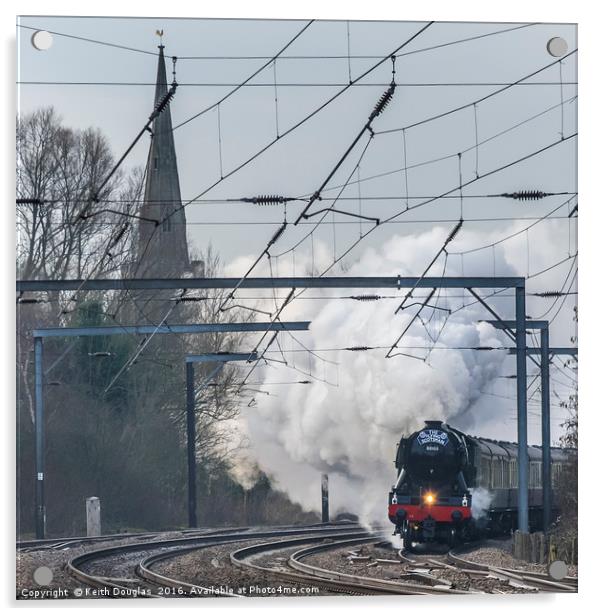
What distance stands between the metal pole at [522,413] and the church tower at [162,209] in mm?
4287

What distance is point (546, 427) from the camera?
18266mm

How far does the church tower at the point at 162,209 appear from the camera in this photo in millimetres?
15133

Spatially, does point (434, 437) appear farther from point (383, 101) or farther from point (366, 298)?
point (383, 101)

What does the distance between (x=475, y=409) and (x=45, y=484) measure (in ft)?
25.4

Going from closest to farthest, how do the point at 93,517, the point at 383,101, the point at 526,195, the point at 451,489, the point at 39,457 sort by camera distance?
the point at 383,101 < the point at 526,195 < the point at 39,457 < the point at 93,517 < the point at 451,489

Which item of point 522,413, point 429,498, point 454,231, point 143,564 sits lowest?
point 143,564

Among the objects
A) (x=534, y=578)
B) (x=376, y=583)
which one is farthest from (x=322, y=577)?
(x=534, y=578)

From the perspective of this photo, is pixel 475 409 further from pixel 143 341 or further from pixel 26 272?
pixel 26 272

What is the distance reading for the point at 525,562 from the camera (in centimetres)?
1611

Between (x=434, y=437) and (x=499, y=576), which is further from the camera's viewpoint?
(x=434, y=437)

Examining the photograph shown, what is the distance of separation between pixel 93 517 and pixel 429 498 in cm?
512

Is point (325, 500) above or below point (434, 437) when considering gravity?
below

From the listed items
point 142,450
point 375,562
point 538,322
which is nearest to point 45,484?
point 142,450

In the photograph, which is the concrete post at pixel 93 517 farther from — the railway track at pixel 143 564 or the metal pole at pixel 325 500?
the metal pole at pixel 325 500
